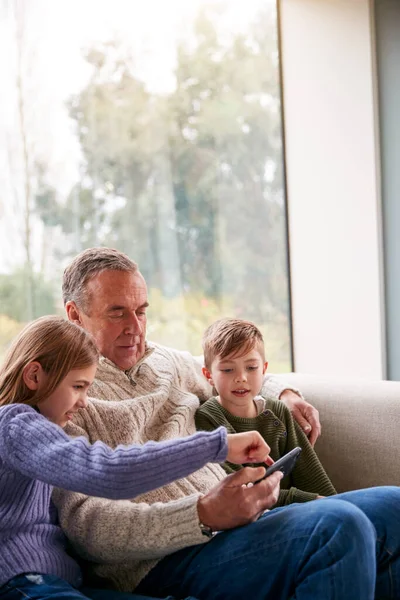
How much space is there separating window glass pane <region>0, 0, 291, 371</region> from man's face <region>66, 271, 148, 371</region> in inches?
38.9

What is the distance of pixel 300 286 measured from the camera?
399cm

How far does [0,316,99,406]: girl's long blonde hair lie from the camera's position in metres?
1.60

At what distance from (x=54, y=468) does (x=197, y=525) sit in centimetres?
33

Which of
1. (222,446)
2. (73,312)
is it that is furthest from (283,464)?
(73,312)

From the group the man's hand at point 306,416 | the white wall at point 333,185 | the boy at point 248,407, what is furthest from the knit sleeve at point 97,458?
the white wall at point 333,185

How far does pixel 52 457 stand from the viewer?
4.72 feet

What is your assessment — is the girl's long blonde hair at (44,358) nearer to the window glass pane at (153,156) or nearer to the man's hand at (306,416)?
the man's hand at (306,416)

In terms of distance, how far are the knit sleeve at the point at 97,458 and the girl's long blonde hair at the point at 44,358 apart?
0.10 metres

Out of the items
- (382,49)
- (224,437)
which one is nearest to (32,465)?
(224,437)

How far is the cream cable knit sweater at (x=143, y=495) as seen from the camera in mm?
1619

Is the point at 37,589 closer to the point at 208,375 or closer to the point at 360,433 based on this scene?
the point at 208,375

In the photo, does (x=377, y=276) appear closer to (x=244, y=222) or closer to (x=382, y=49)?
(x=244, y=222)

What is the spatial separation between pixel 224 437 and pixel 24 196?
1657 millimetres

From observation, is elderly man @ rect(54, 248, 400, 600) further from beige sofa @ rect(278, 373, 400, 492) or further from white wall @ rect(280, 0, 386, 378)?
white wall @ rect(280, 0, 386, 378)
